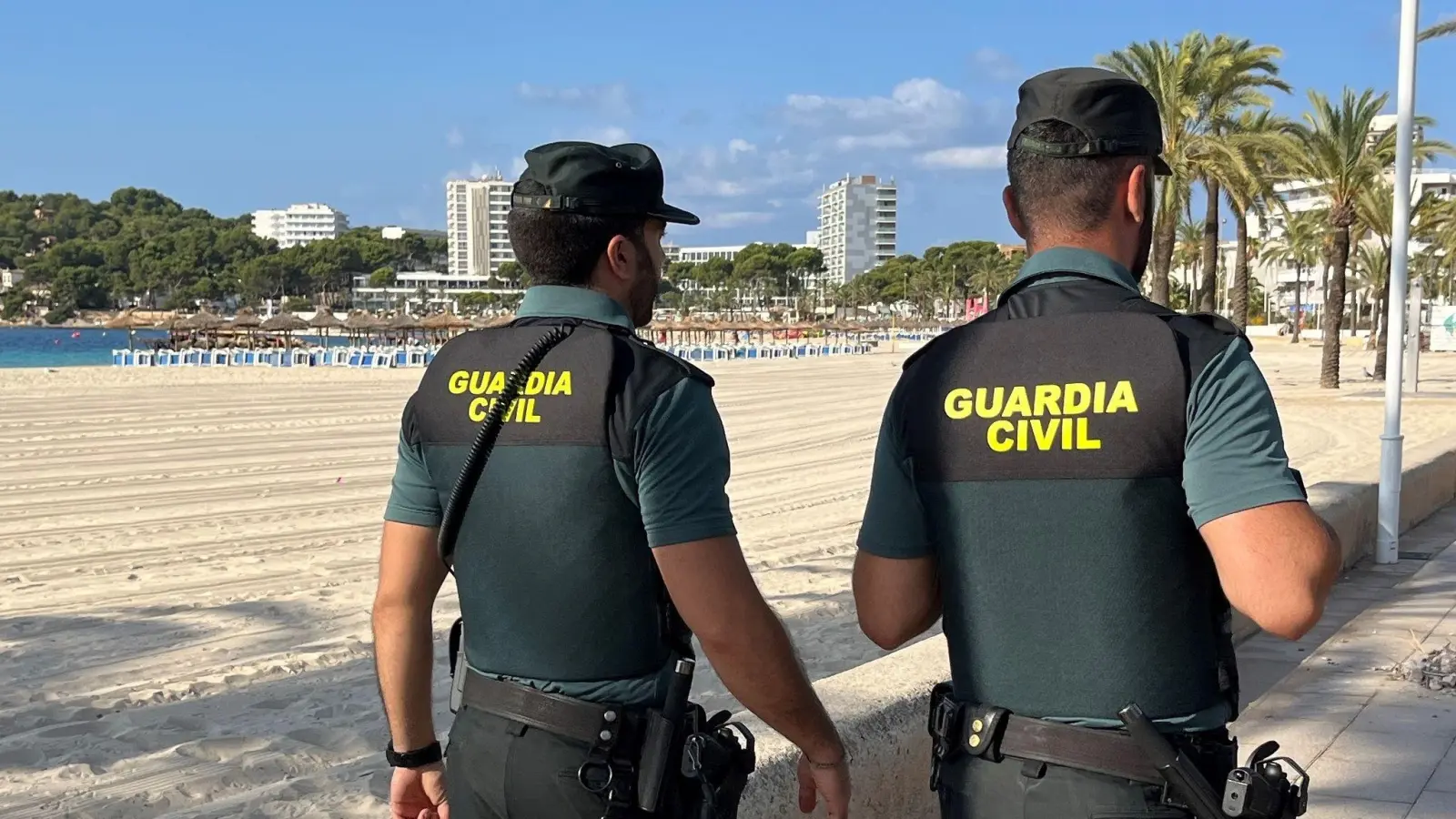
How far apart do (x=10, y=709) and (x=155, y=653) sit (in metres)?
0.97

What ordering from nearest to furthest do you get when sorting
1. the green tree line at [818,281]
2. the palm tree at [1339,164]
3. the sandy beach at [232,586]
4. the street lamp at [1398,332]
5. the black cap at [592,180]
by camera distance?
the black cap at [592,180], the sandy beach at [232,586], the street lamp at [1398,332], the palm tree at [1339,164], the green tree line at [818,281]

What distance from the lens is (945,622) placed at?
192 centimetres

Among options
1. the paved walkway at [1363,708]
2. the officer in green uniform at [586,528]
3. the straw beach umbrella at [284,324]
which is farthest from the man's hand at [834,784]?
the straw beach umbrella at [284,324]

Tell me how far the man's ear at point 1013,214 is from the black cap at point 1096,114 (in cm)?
10

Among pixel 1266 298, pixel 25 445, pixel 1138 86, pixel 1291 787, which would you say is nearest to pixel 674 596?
pixel 1291 787

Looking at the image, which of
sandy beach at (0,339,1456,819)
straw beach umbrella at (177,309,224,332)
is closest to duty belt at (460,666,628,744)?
sandy beach at (0,339,1456,819)

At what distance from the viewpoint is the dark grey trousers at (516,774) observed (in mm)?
1883

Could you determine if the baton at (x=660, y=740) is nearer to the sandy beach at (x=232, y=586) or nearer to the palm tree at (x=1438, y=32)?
the sandy beach at (x=232, y=586)

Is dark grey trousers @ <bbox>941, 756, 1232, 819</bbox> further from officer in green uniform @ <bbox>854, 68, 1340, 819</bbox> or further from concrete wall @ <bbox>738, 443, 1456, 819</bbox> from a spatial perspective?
concrete wall @ <bbox>738, 443, 1456, 819</bbox>

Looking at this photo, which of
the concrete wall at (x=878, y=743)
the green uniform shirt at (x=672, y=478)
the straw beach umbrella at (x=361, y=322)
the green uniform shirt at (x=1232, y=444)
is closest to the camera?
the green uniform shirt at (x=1232, y=444)

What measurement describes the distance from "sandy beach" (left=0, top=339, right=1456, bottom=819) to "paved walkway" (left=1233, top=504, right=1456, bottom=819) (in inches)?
77.7

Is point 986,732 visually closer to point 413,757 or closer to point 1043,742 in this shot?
point 1043,742

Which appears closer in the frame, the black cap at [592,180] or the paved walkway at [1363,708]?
the black cap at [592,180]

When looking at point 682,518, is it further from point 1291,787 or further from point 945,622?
point 1291,787
